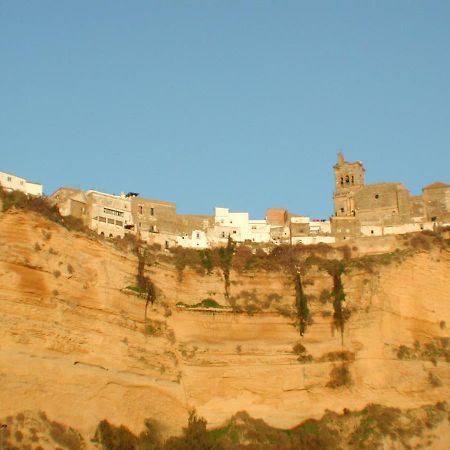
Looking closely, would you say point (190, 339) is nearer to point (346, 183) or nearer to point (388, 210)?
point (388, 210)

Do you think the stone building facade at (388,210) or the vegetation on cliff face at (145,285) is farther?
the stone building facade at (388,210)

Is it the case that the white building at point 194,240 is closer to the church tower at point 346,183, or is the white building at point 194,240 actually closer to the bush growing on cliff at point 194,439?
the church tower at point 346,183

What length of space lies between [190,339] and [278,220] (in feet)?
45.7

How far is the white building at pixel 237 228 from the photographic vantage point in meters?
47.5

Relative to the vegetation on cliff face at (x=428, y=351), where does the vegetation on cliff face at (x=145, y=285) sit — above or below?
above

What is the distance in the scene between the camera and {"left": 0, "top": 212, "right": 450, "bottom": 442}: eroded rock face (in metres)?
30.9

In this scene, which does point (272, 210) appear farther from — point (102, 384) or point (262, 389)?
point (102, 384)

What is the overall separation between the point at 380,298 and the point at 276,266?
5023 millimetres

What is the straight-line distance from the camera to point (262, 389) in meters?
36.8

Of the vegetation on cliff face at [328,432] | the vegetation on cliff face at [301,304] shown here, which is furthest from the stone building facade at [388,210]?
the vegetation on cliff face at [328,432]

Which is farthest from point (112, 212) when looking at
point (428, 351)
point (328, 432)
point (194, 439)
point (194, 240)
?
point (428, 351)

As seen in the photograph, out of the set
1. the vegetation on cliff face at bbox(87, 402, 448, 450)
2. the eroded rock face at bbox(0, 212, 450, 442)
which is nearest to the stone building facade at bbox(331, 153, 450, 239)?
the eroded rock face at bbox(0, 212, 450, 442)

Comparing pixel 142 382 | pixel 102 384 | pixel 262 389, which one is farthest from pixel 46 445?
pixel 262 389

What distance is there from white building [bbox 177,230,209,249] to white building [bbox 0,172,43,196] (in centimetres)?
769
